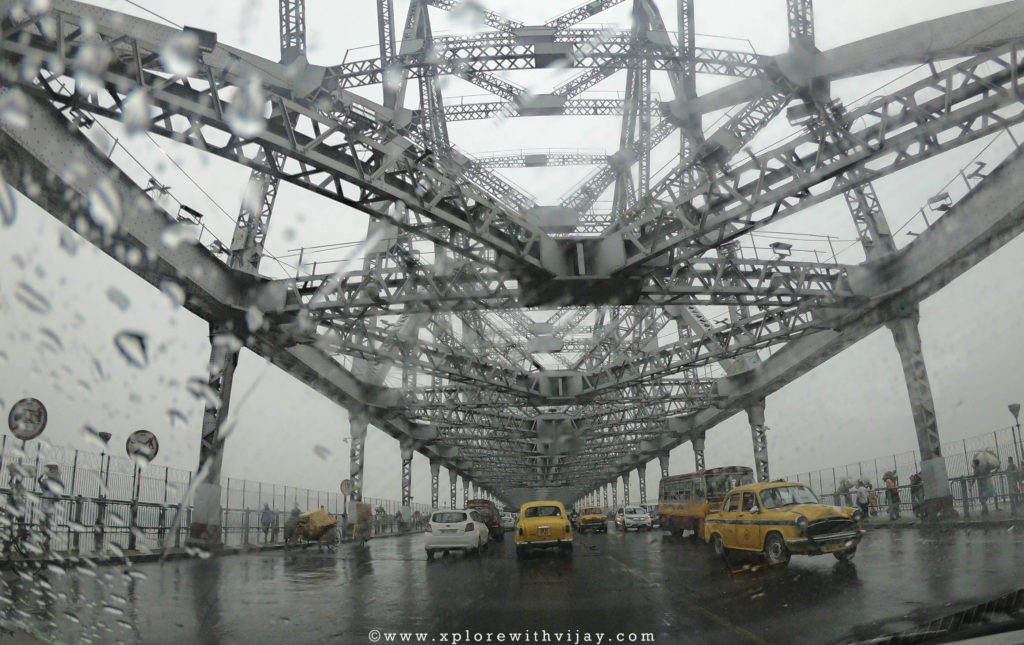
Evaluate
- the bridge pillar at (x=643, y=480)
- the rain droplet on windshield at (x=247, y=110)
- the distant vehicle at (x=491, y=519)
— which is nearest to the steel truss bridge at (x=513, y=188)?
the rain droplet on windshield at (x=247, y=110)

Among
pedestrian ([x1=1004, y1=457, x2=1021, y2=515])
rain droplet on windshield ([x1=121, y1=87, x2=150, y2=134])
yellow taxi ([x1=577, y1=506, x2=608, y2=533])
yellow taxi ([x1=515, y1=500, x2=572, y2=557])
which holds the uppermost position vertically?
rain droplet on windshield ([x1=121, y1=87, x2=150, y2=134])

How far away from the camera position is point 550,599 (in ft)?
37.8

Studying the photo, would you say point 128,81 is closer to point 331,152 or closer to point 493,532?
point 331,152

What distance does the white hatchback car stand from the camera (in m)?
25.9

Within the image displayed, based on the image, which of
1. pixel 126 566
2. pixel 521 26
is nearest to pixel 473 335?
pixel 521 26

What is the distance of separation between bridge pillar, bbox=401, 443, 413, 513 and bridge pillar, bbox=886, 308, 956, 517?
3436 cm

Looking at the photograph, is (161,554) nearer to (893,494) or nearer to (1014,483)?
(1014,483)

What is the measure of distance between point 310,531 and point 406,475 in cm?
2206

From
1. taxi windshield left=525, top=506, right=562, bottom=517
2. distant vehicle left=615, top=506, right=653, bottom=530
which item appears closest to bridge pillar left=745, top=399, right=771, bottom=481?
distant vehicle left=615, top=506, right=653, bottom=530

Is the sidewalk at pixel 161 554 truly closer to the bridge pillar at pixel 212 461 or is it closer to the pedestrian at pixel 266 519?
the bridge pillar at pixel 212 461

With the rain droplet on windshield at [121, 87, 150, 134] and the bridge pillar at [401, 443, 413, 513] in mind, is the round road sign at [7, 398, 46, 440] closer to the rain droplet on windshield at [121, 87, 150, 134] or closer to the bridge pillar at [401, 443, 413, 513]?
the rain droplet on windshield at [121, 87, 150, 134]

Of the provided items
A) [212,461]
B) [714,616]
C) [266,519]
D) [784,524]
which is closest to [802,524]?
[784,524]

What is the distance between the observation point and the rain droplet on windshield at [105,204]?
56.2 ft

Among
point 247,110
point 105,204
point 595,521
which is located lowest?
point 595,521
